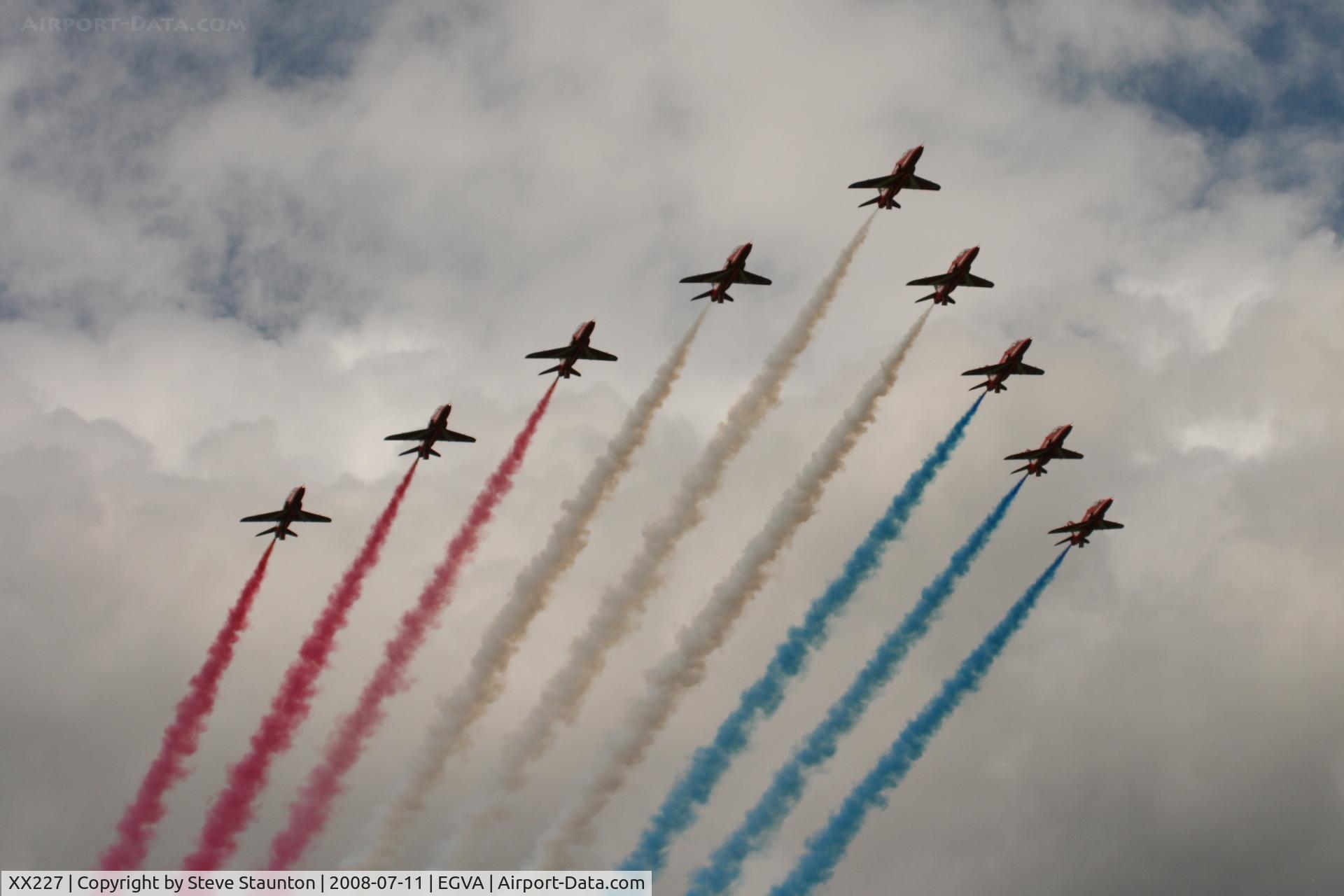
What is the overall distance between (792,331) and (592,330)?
13.1 m

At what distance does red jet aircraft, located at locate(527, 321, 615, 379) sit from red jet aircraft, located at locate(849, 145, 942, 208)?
19.3m

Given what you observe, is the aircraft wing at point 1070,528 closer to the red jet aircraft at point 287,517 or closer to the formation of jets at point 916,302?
the formation of jets at point 916,302

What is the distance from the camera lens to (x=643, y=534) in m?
88.6

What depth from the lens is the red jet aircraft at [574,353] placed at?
9200cm

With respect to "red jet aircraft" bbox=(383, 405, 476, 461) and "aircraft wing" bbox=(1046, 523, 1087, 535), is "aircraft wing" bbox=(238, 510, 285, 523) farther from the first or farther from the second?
"aircraft wing" bbox=(1046, 523, 1087, 535)

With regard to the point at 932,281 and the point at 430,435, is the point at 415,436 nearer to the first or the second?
the point at 430,435

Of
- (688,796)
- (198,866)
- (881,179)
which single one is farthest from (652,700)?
(881,179)

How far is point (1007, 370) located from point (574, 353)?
95.4ft

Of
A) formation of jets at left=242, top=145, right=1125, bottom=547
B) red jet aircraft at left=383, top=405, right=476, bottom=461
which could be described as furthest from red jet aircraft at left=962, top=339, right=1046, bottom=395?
red jet aircraft at left=383, top=405, right=476, bottom=461

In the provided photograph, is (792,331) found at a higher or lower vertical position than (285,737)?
higher

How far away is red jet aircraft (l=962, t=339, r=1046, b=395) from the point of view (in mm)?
95125

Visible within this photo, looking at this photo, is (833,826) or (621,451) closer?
(833,826)

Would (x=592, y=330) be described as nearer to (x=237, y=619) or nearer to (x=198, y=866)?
(x=237, y=619)

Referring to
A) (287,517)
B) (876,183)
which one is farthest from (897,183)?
(287,517)
